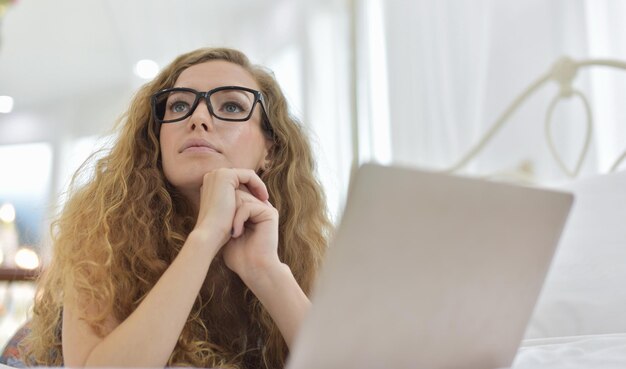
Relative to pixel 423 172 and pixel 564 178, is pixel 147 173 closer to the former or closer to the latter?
pixel 423 172

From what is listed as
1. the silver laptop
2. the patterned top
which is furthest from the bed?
the patterned top

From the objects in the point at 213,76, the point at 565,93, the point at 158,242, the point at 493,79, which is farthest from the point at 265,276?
the point at 493,79

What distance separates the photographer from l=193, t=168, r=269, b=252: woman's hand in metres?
0.97

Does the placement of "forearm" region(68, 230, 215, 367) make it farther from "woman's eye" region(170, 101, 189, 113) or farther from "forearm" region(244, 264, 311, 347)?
"woman's eye" region(170, 101, 189, 113)

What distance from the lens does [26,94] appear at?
437 centimetres

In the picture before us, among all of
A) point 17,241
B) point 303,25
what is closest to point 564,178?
point 303,25

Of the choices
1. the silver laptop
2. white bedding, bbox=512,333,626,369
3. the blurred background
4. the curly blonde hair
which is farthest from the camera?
the blurred background

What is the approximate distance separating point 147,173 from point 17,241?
3.09 m

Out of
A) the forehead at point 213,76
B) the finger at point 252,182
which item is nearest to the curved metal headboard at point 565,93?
the forehead at point 213,76

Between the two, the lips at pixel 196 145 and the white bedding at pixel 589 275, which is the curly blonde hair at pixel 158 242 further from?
the white bedding at pixel 589 275

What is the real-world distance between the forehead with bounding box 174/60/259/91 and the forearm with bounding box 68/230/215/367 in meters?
0.35

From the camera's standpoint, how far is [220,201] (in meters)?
0.99

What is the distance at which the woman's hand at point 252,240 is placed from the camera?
1.00 metres

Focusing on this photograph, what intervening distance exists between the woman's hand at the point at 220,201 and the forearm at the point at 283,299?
0.28 feet
